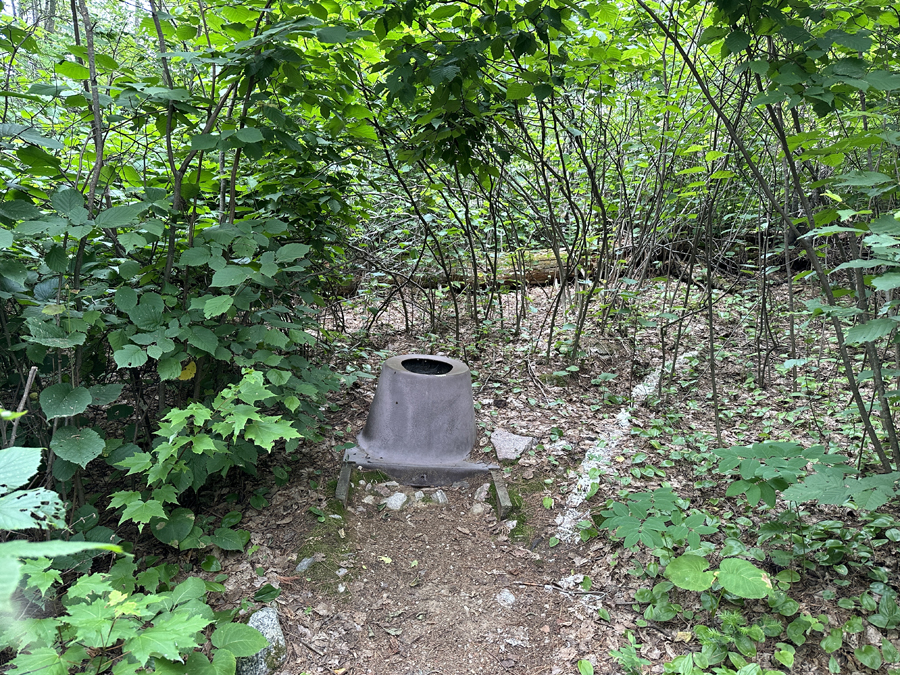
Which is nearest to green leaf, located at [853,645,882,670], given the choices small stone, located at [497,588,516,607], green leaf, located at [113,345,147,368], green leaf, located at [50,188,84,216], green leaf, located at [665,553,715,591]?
green leaf, located at [665,553,715,591]

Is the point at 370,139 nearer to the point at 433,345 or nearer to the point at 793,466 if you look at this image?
the point at 433,345

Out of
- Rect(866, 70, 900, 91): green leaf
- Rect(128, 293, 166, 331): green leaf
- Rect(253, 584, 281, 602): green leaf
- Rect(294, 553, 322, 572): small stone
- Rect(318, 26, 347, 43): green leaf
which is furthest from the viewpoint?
Rect(294, 553, 322, 572): small stone

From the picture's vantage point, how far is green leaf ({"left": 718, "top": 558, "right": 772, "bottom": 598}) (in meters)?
1.80

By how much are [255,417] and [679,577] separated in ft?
5.78

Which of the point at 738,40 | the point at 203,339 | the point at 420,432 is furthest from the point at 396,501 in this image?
the point at 738,40

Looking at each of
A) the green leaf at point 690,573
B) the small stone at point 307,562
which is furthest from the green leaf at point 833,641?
the small stone at point 307,562

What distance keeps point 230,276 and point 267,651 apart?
1.53 m

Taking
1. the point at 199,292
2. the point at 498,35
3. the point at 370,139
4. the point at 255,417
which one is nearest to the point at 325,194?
the point at 370,139

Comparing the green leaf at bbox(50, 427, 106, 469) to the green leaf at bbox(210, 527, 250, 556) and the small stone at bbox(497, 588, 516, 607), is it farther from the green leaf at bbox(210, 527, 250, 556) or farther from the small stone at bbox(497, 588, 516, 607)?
the small stone at bbox(497, 588, 516, 607)

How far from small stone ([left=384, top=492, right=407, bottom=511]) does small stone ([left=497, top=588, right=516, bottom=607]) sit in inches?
32.9

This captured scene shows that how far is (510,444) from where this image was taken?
3.51 metres

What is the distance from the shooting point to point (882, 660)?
1.75 metres

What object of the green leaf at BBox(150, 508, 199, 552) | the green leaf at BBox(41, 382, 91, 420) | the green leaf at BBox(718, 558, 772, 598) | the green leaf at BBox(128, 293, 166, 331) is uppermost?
the green leaf at BBox(128, 293, 166, 331)

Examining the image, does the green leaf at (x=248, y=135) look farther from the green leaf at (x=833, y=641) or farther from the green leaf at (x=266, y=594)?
the green leaf at (x=833, y=641)
